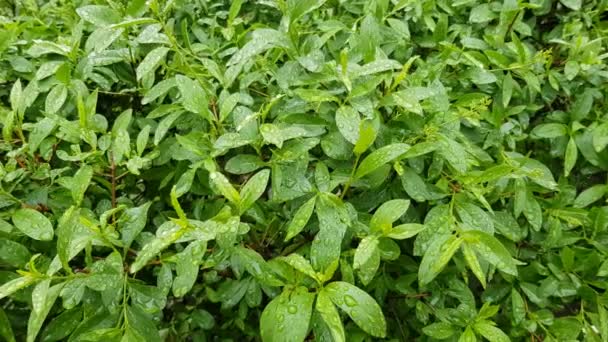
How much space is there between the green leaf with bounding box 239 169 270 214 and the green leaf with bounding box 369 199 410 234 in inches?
10.1

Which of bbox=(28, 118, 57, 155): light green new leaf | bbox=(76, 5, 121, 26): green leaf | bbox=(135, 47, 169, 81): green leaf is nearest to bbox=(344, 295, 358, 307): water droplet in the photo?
bbox=(135, 47, 169, 81): green leaf

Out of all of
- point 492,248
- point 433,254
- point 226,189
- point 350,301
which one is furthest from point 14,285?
point 492,248

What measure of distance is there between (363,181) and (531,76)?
2.51 feet

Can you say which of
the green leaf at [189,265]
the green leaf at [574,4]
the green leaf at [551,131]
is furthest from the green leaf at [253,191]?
the green leaf at [574,4]

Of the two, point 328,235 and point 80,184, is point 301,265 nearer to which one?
point 328,235

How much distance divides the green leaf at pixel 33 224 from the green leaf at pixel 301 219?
55cm

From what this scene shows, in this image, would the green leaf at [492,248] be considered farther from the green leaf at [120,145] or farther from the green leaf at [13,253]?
the green leaf at [13,253]

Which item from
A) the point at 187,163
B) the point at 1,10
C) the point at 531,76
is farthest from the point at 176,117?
the point at 1,10

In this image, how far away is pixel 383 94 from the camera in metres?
1.15

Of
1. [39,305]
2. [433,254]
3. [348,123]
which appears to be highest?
[348,123]

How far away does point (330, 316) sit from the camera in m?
0.86

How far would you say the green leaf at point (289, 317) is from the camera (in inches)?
33.7

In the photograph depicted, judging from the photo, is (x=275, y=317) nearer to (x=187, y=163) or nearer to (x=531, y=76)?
(x=187, y=163)

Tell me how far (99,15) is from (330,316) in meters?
0.98
